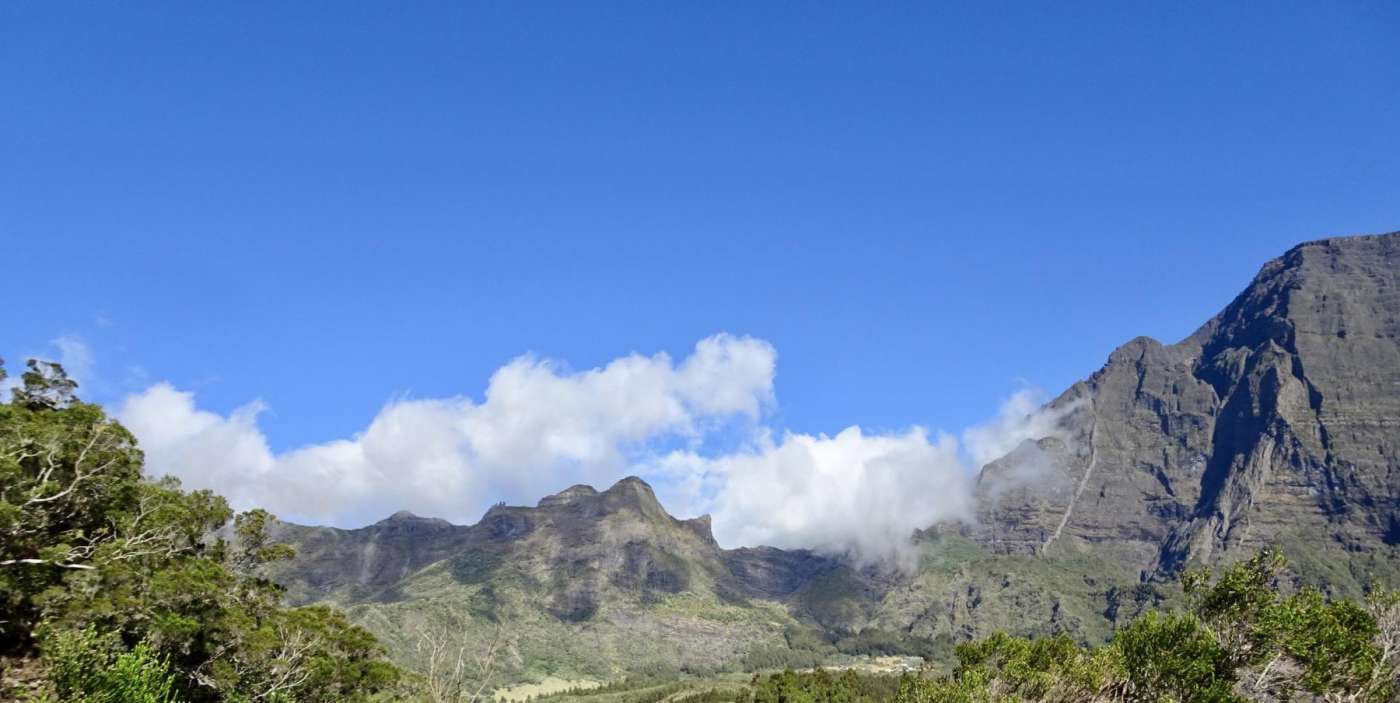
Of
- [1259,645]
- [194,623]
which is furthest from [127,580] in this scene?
[1259,645]

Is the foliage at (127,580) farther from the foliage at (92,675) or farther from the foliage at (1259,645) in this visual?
the foliage at (1259,645)

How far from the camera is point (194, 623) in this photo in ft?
245

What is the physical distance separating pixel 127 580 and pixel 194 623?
727 cm

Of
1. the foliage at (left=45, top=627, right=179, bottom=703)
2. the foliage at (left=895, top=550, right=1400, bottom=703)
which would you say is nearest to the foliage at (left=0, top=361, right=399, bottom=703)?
the foliage at (left=45, top=627, right=179, bottom=703)

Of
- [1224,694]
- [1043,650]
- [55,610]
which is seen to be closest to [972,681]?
[1043,650]

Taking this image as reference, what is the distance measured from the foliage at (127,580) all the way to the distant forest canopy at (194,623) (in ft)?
0.57

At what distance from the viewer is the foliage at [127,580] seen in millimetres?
60375

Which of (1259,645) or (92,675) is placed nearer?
(92,675)

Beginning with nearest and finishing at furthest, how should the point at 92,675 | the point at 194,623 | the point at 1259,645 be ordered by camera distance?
1. the point at 92,675
2. the point at 1259,645
3. the point at 194,623

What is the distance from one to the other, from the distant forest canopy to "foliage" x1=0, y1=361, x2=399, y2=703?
0.17 meters

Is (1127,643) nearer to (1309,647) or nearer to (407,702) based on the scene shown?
(1309,647)

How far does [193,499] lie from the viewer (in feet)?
305

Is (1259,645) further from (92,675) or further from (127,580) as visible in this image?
(127,580)

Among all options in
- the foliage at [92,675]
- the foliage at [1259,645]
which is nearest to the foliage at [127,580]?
the foliage at [92,675]
